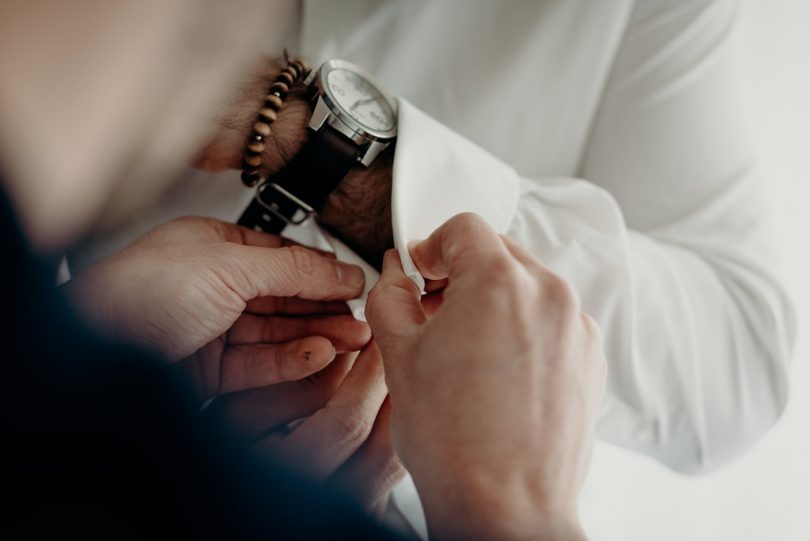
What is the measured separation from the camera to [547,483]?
37 centimetres

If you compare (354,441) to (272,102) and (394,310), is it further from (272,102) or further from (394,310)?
(272,102)

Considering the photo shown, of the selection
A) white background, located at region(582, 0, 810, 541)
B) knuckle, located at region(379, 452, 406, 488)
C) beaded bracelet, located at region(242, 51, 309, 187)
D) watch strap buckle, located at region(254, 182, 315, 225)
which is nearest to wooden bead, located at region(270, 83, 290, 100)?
beaded bracelet, located at region(242, 51, 309, 187)

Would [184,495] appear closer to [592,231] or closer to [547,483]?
[547,483]

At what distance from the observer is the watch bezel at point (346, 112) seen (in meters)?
0.60

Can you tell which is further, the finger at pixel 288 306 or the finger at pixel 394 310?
the finger at pixel 288 306

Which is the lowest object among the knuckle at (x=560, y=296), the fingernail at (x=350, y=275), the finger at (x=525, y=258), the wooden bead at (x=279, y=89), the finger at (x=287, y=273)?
the finger at (x=287, y=273)

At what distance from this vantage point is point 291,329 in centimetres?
67

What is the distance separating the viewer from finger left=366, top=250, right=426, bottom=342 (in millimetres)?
424

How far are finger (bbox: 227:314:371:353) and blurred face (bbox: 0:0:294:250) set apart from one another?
248 millimetres

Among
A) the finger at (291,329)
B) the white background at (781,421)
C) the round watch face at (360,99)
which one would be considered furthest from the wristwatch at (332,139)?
the white background at (781,421)

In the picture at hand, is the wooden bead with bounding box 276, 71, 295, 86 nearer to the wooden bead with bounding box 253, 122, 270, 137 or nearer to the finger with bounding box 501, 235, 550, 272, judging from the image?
the wooden bead with bounding box 253, 122, 270, 137

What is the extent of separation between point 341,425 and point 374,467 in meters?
0.06

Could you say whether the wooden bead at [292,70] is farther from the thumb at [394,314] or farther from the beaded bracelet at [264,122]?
the thumb at [394,314]

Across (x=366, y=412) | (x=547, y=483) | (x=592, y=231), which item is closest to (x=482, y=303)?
(x=547, y=483)
